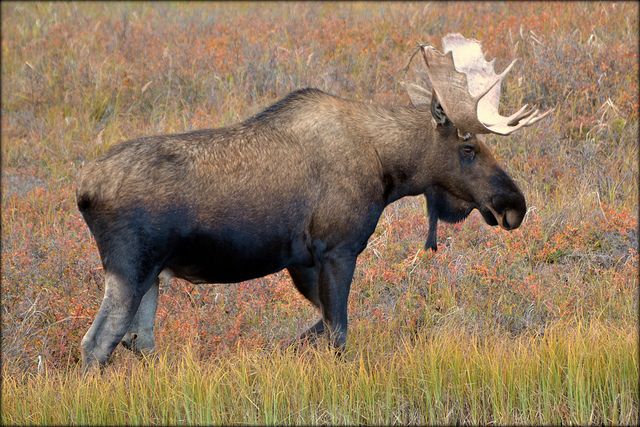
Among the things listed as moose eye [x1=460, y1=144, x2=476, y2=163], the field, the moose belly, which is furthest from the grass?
moose eye [x1=460, y1=144, x2=476, y2=163]

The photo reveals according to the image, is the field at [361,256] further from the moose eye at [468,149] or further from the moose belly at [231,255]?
the moose eye at [468,149]

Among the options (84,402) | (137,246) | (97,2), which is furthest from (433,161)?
(97,2)

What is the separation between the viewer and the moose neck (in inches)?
275

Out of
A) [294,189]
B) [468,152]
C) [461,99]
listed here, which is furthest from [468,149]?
[294,189]

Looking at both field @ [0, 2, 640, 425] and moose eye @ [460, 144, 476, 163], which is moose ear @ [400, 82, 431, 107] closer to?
moose eye @ [460, 144, 476, 163]

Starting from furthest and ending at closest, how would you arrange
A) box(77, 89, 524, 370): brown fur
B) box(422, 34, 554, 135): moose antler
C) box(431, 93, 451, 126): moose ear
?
box(431, 93, 451, 126): moose ear < box(422, 34, 554, 135): moose antler < box(77, 89, 524, 370): brown fur

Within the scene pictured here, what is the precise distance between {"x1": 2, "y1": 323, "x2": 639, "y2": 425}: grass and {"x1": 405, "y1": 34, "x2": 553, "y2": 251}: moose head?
1.03 meters

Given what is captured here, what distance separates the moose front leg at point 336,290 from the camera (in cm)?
670

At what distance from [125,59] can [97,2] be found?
5.97 m

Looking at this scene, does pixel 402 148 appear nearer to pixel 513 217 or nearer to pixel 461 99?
pixel 461 99

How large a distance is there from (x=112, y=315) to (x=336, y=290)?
142cm

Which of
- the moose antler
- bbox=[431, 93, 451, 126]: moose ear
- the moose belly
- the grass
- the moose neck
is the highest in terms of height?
the moose antler

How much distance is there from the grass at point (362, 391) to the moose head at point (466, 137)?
1026mm

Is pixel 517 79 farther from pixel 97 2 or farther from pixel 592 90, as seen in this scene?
pixel 97 2
